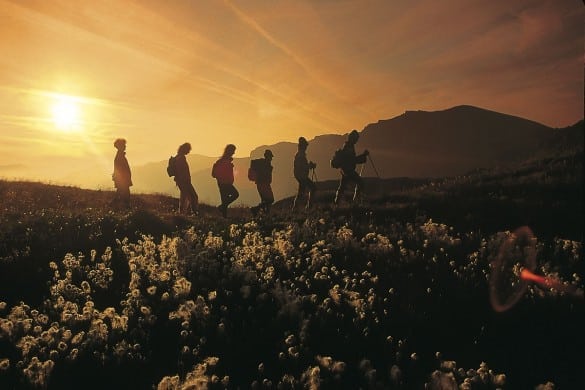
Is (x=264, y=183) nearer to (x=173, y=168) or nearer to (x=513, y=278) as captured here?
(x=173, y=168)

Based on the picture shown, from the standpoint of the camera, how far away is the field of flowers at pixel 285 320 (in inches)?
202

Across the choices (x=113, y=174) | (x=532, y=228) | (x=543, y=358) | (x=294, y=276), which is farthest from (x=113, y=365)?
(x=113, y=174)

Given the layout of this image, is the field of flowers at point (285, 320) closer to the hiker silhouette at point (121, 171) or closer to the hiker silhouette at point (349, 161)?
the hiker silhouette at point (349, 161)

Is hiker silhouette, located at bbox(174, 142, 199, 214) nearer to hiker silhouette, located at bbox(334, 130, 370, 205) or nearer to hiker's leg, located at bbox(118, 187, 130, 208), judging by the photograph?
hiker's leg, located at bbox(118, 187, 130, 208)

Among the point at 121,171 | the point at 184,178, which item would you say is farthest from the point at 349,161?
the point at 121,171

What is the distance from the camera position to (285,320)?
6367 mm

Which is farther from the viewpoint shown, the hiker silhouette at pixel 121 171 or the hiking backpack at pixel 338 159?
the hiker silhouette at pixel 121 171

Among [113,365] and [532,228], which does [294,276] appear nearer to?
[113,365]

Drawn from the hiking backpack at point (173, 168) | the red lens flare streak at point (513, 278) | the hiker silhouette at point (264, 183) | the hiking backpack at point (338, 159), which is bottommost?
the red lens flare streak at point (513, 278)

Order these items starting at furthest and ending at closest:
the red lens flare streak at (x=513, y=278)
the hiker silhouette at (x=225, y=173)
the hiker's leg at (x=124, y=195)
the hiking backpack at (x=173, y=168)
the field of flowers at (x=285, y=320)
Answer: the hiker's leg at (x=124, y=195)
the hiking backpack at (x=173, y=168)
the hiker silhouette at (x=225, y=173)
the red lens flare streak at (x=513, y=278)
the field of flowers at (x=285, y=320)

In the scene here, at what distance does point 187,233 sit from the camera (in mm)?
11195

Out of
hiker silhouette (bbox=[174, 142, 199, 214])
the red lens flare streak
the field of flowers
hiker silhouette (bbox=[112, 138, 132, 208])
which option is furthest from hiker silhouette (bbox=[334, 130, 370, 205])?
the red lens flare streak

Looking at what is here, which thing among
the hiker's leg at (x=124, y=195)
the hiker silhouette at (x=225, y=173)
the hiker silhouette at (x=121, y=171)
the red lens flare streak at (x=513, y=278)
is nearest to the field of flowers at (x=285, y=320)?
the red lens flare streak at (x=513, y=278)

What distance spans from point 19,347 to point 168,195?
27.3 metres
